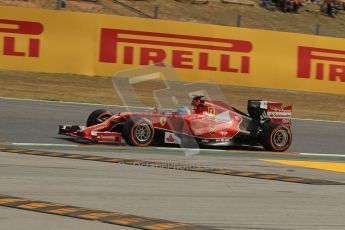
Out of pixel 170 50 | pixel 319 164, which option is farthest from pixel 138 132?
pixel 170 50

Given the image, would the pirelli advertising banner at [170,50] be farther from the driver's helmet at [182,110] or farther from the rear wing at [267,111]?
the driver's helmet at [182,110]

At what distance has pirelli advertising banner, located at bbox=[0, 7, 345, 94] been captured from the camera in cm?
2075

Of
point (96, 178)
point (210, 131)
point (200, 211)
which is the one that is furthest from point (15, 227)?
point (210, 131)

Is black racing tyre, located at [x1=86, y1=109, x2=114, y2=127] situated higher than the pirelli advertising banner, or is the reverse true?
the pirelli advertising banner

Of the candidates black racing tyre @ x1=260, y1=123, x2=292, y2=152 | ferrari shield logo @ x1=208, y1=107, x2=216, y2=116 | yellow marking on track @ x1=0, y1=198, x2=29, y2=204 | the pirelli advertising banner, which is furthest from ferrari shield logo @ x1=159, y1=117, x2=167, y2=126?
the pirelli advertising banner

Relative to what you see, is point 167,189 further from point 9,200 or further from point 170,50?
point 170,50

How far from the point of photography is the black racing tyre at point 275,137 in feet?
45.0

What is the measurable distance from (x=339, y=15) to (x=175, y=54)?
12.3m

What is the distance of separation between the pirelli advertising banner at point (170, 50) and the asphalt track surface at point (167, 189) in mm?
7298

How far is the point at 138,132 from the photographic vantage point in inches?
505

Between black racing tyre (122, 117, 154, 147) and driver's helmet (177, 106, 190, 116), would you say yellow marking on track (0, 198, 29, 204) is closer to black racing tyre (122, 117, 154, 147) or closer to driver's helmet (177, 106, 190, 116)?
black racing tyre (122, 117, 154, 147)

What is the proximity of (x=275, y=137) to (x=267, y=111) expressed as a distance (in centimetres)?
49

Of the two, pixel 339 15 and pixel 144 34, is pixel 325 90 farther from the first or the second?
pixel 339 15

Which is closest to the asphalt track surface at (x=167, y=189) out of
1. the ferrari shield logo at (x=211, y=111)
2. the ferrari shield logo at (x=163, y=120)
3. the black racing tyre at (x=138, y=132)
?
the black racing tyre at (x=138, y=132)
